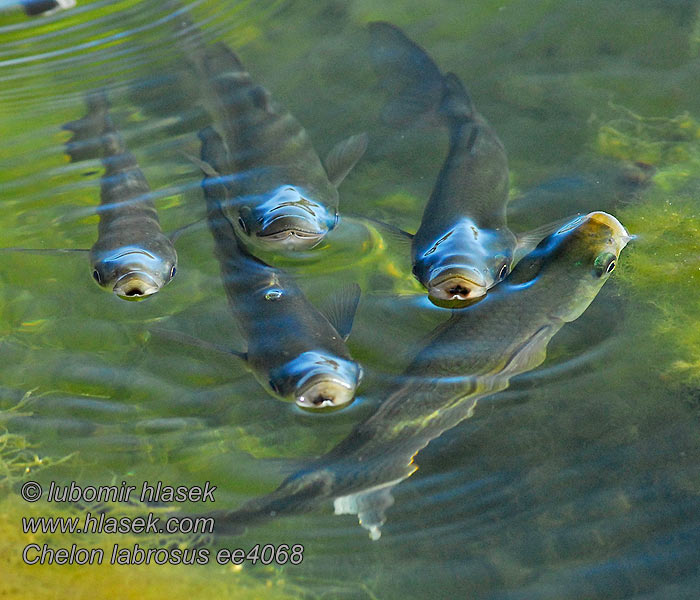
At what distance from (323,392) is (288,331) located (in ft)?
1.68

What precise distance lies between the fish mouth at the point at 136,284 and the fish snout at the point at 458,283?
190 cm

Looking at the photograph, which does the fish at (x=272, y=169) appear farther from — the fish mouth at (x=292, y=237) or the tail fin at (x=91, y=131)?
the tail fin at (x=91, y=131)

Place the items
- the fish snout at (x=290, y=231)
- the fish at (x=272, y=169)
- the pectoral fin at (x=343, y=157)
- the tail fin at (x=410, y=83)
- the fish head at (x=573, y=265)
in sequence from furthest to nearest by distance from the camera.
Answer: the tail fin at (x=410, y=83) < the pectoral fin at (x=343, y=157) < the fish at (x=272, y=169) < the fish snout at (x=290, y=231) < the fish head at (x=573, y=265)

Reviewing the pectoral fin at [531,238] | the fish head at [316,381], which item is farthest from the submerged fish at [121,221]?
the pectoral fin at [531,238]

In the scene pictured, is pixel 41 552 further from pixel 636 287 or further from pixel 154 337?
pixel 636 287

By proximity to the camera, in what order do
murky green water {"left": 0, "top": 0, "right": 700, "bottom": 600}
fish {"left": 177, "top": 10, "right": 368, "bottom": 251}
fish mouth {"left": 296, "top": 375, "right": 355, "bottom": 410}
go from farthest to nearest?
fish {"left": 177, "top": 10, "right": 368, "bottom": 251}, fish mouth {"left": 296, "top": 375, "right": 355, "bottom": 410}, murky green water {"left": 0, "top": 0, "right": 700, "bottom": 600}

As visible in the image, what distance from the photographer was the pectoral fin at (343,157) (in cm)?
597

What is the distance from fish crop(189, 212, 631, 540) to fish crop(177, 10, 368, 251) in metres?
1.36

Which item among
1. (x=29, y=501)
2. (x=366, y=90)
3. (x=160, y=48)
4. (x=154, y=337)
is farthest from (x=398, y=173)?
(x=29, y=501)

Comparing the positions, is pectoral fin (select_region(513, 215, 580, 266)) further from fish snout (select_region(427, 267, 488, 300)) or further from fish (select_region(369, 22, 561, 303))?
fish snout (select_region(427, 267, 488, 300))

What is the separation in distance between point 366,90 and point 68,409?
4.21 meters

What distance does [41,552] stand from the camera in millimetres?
4016

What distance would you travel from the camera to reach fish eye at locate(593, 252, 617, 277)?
188 inches

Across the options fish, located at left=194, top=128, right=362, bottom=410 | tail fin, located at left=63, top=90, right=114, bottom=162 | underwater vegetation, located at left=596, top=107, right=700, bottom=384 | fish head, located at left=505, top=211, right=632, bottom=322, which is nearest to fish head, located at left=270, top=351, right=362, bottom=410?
fish, located at left=194, top=128, right=362, bottom=410
